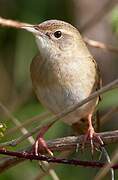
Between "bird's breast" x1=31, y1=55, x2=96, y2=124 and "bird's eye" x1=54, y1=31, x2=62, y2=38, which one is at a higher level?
"bird's eye" x1=54, y1=31, x2=62, y2=38

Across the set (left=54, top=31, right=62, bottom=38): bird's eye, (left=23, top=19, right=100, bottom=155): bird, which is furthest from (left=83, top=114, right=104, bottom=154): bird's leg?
(left=54, top=31, right=62, bottom=38): bird's eye

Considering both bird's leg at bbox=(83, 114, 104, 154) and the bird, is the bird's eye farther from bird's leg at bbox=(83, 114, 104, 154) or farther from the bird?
bird's leg at bbox=(83, 114, 104, 154)

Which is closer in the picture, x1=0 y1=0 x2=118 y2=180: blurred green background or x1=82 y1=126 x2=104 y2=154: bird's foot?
x1=82 y1=126 x2=104 y2=154: bird's foot

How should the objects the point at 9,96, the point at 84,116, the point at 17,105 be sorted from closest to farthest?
the point at 84,116 < the point at 17,105 < the point at 9,96

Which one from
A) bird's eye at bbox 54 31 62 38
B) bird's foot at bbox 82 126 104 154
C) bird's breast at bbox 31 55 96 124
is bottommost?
bird's foot at bbox 82 126 104 154

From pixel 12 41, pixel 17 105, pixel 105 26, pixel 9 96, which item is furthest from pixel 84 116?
pixel 105 26

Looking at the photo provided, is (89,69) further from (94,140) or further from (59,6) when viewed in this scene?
(59,6)

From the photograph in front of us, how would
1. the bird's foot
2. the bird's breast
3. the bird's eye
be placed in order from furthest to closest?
the bird's eye
the bird's breast
the bird's foot
